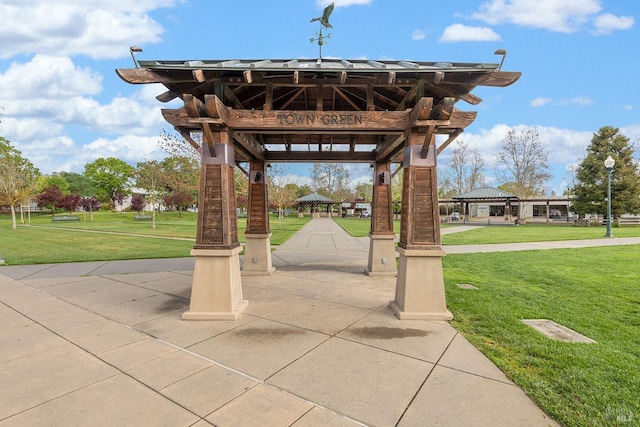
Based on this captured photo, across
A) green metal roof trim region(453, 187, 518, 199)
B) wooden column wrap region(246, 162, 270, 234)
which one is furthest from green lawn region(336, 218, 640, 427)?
green metal roof trim region(453, 187, 518, 199)

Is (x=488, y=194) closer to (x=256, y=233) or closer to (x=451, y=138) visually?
(x=256, y=233)

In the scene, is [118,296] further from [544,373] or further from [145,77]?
[544,373]

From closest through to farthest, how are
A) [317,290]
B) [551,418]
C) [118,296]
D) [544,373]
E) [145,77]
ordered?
1. [551,418]
2. [544,373]
3. [145,77]
4. [118,296]
5. [317,290]

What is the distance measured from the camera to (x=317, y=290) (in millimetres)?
6602

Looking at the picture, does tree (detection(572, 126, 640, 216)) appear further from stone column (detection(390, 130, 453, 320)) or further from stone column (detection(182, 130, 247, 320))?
stone column (detection(182, 130, 247, 320))

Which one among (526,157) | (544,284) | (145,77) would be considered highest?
(526,157)

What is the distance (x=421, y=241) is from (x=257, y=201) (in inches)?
183

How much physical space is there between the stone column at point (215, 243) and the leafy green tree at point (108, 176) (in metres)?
72.4

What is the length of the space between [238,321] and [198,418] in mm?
2286

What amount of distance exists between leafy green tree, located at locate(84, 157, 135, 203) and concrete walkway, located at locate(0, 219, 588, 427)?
71606 millimetres

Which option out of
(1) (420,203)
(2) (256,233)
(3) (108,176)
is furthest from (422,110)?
(3) (108,176)

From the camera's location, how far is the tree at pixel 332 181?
209 feet

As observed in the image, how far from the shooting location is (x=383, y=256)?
26.7ft

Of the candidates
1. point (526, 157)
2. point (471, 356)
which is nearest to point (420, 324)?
point (471, 356)
